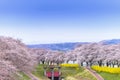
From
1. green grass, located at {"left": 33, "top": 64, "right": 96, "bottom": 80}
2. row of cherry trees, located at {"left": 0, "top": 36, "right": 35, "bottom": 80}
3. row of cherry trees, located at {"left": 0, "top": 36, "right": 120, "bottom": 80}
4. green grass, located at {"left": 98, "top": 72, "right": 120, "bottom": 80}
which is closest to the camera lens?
row of cherry trees, located at {"left": 0, "top": 36, "right": 35, "bottom": 80}

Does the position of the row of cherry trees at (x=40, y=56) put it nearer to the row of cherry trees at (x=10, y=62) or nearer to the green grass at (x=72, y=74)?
the row of cherry trees at (x=10, y=62)

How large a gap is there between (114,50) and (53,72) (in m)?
24.5

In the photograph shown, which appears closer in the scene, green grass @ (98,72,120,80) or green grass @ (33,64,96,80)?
green grass @ (98,72,120,80)

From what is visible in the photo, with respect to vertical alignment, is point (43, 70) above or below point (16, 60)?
below

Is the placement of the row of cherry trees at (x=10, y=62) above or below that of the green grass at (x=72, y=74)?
above

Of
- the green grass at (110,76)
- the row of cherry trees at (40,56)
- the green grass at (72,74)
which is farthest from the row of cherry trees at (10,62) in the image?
the green grass at (72,74)

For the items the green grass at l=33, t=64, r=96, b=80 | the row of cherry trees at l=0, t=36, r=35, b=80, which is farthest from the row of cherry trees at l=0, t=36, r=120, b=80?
the green grass at l=33, t=64, r=96, b=80

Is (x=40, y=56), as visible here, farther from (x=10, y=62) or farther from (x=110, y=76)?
(x=10, y=62)

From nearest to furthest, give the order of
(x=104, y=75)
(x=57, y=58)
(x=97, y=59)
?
(x=104, y=75)
(x=97, y=59)
(x=57, y=58)

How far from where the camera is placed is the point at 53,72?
75750mm

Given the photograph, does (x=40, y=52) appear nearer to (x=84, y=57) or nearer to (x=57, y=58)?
(x=57, y=58)

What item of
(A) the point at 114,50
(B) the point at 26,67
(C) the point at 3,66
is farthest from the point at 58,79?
(C) the point at 3,66

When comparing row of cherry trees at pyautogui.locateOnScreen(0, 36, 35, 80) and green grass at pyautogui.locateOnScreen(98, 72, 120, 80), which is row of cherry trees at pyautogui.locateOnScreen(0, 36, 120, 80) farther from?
green grass at pyautogui.locateOnScreen(98, 72, 120, 80)

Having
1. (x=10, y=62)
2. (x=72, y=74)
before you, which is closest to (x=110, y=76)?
(x=72, y=74)
